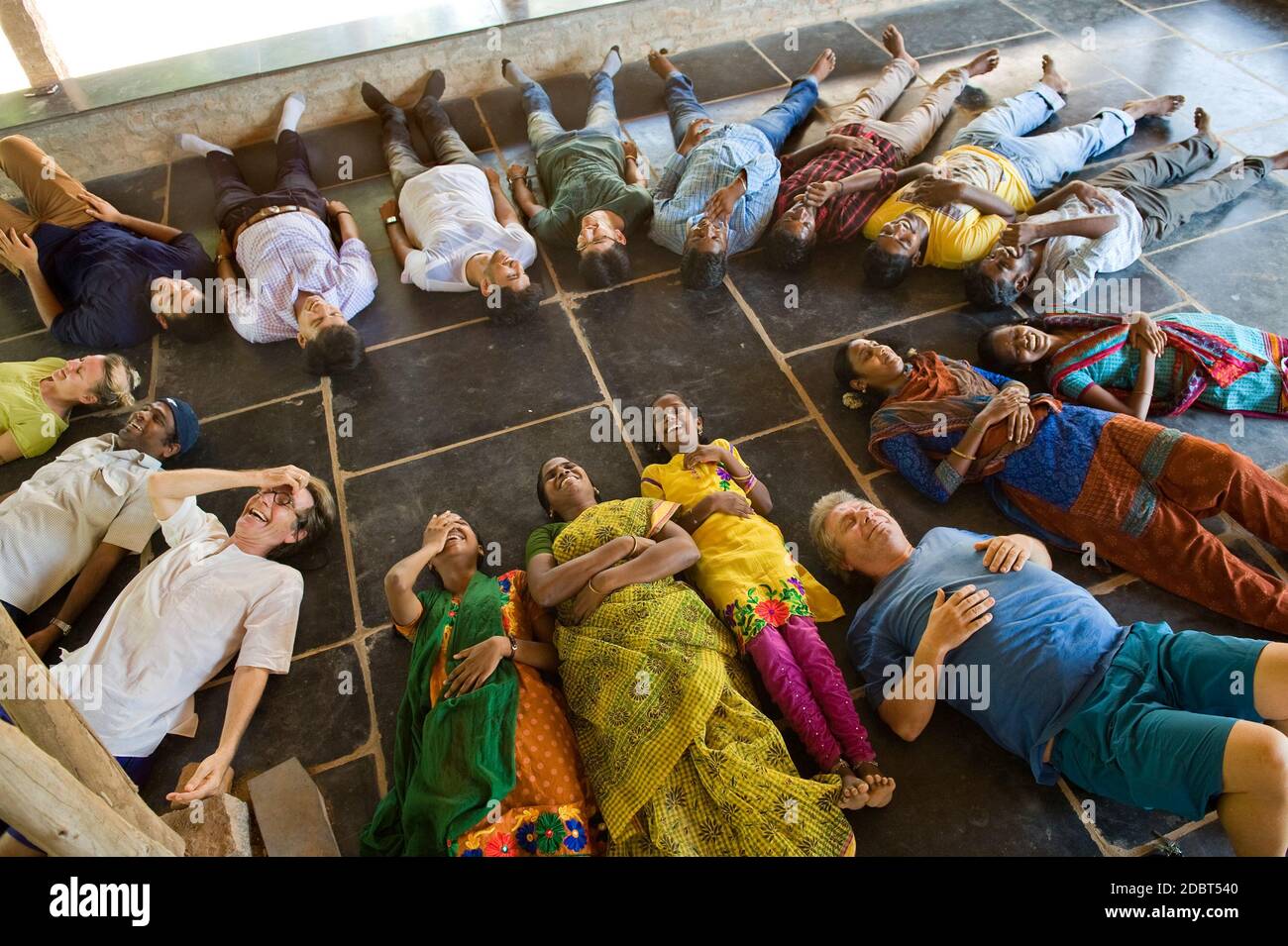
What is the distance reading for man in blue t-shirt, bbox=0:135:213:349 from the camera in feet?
12.8

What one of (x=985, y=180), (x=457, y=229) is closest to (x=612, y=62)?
(x=457, y=229)

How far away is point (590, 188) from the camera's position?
4215 millimetres

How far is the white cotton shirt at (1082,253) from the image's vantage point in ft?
11.8

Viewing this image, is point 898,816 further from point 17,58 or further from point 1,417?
point 17,58

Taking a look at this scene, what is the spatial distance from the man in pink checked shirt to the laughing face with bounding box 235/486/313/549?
2.71 feet

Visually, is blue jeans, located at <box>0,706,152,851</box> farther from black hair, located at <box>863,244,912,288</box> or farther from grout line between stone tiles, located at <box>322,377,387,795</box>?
black hair, located at <box>863,244,912,288</box>

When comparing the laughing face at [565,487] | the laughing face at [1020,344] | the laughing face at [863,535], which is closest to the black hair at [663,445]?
the laughing face at [565,487]

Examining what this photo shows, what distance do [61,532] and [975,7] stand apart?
5.65 m

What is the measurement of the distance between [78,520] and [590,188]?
2.56m

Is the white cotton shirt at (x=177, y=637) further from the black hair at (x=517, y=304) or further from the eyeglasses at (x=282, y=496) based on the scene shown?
the black hair at (x=517, y=304)

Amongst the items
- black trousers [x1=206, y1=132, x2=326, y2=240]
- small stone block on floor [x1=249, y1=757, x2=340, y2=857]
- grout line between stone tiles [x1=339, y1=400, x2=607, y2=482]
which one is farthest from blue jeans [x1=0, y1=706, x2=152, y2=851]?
black trousers [x1=206, y1=132, x2=326, y2=240]

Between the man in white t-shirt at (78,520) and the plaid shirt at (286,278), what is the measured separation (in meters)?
0.70

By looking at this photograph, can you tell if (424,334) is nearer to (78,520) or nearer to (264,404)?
(264,404)
